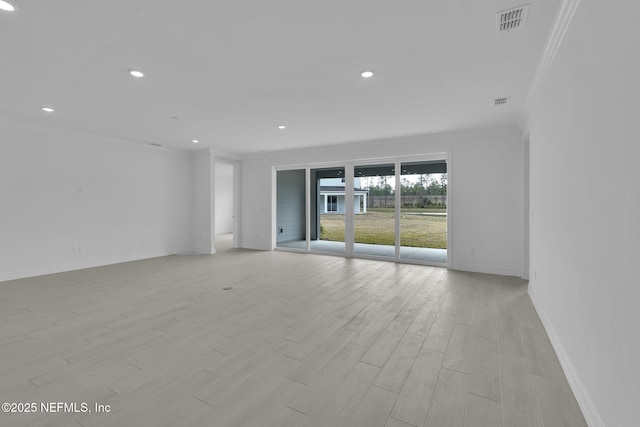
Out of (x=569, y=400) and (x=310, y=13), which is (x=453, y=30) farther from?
(x=569, y=400)

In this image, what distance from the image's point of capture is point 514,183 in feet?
17.4

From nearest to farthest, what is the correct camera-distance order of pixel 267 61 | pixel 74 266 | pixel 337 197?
pixel 267 61 → pixel 74 266 → pixel 337 197

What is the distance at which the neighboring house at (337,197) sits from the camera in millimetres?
7121

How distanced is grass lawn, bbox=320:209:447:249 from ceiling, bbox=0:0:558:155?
2.21 m

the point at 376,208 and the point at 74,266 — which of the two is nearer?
the point at 74,266

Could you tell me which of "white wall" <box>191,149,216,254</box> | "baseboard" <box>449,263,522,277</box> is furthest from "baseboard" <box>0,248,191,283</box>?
"baseboard" <box>449,263,522,277</box>

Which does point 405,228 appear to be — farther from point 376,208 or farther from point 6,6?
point 6,6

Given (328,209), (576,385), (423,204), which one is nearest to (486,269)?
(423,204)

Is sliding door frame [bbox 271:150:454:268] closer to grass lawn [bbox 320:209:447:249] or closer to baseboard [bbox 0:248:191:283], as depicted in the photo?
grass lawn [bbox 320:209:447:249]

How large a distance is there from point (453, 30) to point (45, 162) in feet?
22.6

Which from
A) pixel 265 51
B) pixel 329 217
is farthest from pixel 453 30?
pixel 329 217

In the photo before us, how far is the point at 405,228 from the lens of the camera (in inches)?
259

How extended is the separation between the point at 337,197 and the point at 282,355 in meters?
5.45

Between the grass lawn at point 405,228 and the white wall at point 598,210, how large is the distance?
3695mm
